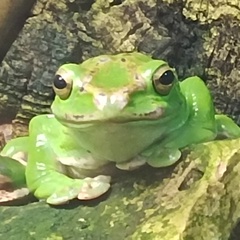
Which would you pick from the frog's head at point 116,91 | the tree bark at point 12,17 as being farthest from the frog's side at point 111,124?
the tree bark at point 12,17

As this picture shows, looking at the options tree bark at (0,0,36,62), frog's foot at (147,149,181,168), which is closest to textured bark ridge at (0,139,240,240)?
frog's foot at (147,149,181,168)

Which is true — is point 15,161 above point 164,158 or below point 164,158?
below

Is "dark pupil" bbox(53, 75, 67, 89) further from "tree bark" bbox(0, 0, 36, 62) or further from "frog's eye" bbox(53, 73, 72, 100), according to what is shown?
"tree bark" bbox(0, 0, 36, 62)

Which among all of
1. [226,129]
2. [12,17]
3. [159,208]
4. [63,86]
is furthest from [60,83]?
[12,17]

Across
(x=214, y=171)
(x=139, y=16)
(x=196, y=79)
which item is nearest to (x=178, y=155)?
(x=214, y=171)

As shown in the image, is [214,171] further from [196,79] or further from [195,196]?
[196,79]

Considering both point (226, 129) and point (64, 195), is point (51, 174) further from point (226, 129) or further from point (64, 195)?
point (226, 129)

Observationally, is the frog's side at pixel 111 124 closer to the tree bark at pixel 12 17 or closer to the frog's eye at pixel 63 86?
the frog's eye at pixel 63 86
